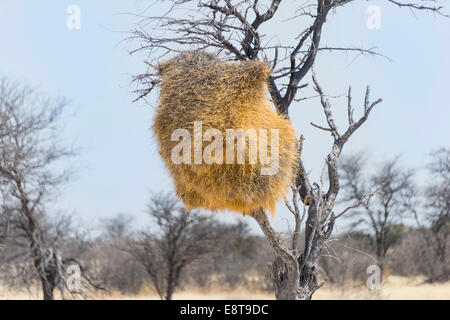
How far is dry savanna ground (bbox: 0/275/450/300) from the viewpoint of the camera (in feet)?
65.2

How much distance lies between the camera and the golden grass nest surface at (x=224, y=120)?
5613 millimetres

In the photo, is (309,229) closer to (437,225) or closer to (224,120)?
(224,120)

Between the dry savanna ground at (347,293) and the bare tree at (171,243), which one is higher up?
the bare tree at (171,243)

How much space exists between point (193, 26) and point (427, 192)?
21.7 metres

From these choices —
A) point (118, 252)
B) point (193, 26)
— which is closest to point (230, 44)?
point (193, 26)

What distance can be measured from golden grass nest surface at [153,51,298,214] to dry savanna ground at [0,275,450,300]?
539 inches

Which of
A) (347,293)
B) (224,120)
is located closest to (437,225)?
(347,293)

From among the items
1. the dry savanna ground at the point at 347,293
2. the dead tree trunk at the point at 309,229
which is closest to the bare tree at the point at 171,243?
the dry savanna ground at the point at 347,293

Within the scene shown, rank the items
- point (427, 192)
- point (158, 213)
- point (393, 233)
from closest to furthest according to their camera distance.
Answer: point (158, 213) → point (427, 192) → point (393, 233)

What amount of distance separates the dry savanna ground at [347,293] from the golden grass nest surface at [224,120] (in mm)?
13679

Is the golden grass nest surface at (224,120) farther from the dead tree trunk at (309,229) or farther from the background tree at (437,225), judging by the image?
the background tree at (437,225)
